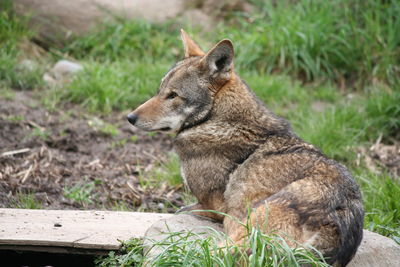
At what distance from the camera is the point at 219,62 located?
4703mm

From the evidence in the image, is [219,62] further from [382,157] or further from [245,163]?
[382,157]

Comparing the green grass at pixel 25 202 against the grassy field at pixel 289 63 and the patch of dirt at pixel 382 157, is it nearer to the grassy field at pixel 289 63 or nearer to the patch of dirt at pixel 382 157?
the grassy field at pixel 289 63

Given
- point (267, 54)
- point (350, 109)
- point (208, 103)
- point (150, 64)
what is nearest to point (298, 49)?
point (267, 54)

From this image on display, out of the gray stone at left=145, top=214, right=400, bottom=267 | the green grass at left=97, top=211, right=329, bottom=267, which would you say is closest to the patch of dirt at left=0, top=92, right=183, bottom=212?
the gray stone at left=145, top=214, right=400, bottom=267

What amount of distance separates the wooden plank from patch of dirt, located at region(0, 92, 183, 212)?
0.94 meters

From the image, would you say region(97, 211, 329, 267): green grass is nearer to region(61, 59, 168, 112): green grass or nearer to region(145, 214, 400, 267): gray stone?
region(145, 214, 400, 267): gray stone

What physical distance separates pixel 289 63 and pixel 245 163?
5191mm

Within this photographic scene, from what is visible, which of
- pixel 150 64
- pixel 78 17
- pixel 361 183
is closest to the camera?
pixel 361 183

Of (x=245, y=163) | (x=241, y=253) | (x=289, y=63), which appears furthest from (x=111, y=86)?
(x=241, y=253)

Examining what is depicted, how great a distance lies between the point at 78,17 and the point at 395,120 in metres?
5.47

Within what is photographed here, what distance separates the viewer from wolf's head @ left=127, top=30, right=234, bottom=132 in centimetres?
469

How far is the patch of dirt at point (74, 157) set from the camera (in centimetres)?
604

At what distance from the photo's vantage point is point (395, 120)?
307 inches

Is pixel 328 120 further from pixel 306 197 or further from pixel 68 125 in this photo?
pixel 306 197
